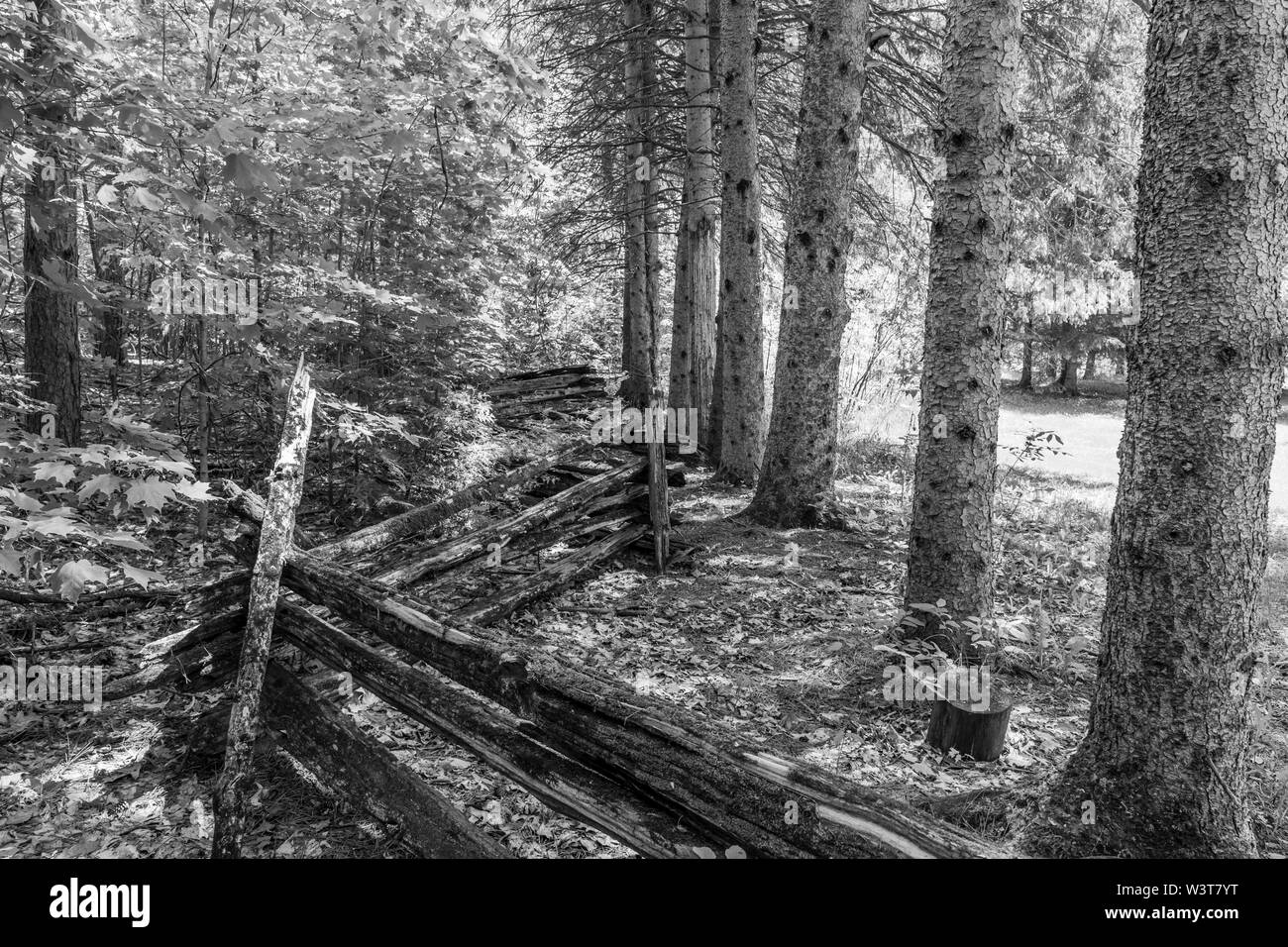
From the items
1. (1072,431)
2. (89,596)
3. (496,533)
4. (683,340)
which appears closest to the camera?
(89,596)

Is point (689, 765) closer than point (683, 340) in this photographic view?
Yes

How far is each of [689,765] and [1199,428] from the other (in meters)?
2.02

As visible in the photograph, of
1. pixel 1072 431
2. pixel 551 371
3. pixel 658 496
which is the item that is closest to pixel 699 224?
pixel 658 496

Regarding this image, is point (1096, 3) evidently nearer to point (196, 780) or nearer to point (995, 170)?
point (995, 170)

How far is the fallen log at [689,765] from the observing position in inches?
80.0

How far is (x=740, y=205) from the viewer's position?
855 cm

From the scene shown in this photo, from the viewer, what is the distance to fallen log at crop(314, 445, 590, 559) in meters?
4.68

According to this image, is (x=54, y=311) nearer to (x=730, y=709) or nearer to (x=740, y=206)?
(x=740, y=206)

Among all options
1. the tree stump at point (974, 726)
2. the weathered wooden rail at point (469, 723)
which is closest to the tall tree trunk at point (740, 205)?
the weathered wooden rail at point (469, 723)

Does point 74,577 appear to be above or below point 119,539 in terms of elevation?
below

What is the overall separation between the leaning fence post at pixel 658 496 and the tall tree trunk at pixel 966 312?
8.66 ft

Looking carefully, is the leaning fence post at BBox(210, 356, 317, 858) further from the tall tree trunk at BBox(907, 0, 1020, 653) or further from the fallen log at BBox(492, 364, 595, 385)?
the fallen log at BBox(492, 364, 595, 385)

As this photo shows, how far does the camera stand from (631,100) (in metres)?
11.2
